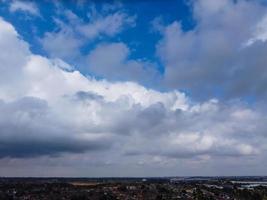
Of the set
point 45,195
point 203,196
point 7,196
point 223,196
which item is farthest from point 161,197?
point 7,196

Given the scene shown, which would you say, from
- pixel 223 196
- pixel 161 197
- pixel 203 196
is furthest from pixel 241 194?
pixel 161 197

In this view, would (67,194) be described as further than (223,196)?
No

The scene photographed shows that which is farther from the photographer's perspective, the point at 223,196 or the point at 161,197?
the point at 223,196

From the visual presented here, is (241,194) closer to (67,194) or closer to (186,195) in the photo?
(186,195)

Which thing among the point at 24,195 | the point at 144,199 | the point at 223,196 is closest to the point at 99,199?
the point at 144,199

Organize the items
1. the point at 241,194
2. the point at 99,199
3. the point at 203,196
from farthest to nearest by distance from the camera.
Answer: the point at 241,194 < the point at 203,196 < the point at 99,199

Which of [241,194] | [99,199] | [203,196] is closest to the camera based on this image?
[99,199]

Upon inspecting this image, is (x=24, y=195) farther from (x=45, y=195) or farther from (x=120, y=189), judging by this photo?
(x=120, y=189)
